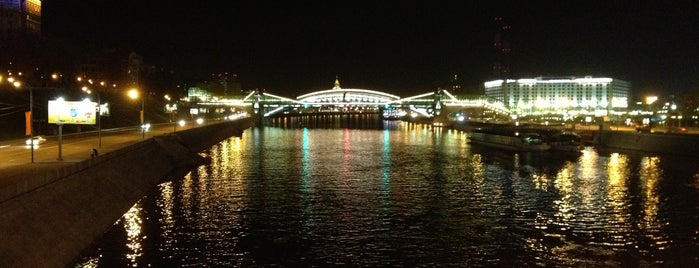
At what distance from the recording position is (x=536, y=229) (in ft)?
63.6

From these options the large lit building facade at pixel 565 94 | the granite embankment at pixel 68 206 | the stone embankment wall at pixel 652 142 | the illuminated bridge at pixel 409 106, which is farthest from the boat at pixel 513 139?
the large lit building facade at pixel 565 94

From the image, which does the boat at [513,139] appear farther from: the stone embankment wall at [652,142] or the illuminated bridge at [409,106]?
the illuminated bridge at [409,106]

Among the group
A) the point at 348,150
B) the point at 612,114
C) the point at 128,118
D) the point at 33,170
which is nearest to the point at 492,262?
the point at 33,170

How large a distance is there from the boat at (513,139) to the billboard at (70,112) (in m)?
36.6

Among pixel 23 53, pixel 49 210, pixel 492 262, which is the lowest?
pixel 492 262

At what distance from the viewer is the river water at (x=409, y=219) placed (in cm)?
1597

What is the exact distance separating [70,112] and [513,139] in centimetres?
3987

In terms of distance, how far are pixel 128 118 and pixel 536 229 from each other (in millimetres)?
50624

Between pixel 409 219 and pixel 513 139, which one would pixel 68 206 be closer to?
pixel 409 219

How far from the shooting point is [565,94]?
6949 inches

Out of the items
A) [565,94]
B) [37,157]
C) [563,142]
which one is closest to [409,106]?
[565,94]

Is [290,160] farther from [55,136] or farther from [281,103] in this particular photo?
[281,103]

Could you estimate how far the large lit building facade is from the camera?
170000 millimetres

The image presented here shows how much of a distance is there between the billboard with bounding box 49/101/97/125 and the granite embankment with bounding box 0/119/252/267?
1.67 meters
